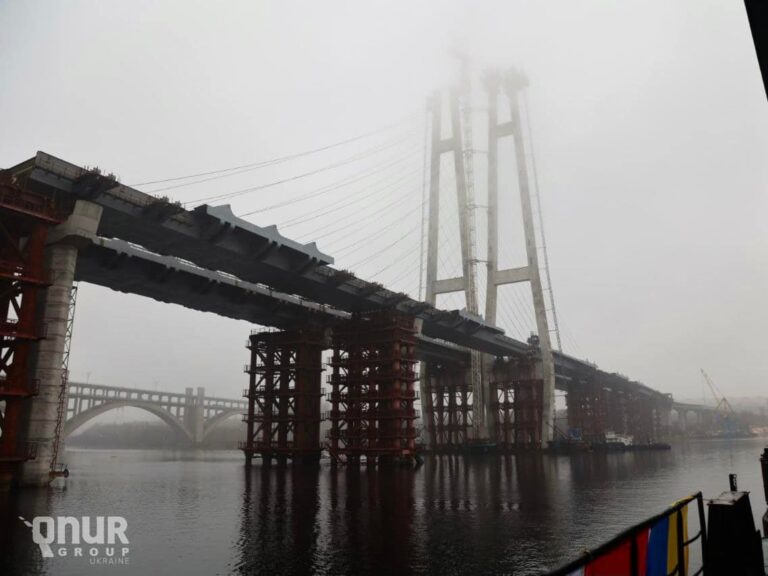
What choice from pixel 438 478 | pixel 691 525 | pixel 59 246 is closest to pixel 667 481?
pixel 438 478

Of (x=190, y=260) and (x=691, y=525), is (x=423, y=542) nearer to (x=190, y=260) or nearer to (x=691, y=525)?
(x=691, y=525)

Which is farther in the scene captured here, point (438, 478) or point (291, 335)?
point (291, 335)

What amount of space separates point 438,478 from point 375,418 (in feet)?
55.3

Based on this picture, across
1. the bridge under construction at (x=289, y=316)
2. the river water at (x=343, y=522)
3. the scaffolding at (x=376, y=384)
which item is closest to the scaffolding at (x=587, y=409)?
the bridge under construction at (x=289, y=316)

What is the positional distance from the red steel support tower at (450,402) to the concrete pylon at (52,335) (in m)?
82.9

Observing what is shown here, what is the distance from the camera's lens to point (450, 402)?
4710 inches

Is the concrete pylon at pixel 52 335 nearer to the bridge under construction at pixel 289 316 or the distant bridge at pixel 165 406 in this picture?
the bridge under construction at pixel 289 316

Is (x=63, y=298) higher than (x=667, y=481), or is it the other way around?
(x=63, y=298)

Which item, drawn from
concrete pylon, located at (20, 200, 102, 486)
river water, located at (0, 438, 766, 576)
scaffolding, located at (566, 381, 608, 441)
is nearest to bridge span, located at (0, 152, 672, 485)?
concrete pylon, located at (20, 200, 102, 486)

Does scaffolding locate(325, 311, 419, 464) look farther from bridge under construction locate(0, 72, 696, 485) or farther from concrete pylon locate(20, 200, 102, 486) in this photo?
concrete pylon locate(20, 200, 102, 486)

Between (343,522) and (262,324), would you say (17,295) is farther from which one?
(262,324)

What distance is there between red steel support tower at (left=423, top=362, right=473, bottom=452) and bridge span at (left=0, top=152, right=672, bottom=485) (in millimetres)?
379

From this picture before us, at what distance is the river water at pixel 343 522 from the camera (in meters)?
18.0

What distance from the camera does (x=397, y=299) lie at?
71.2 m
